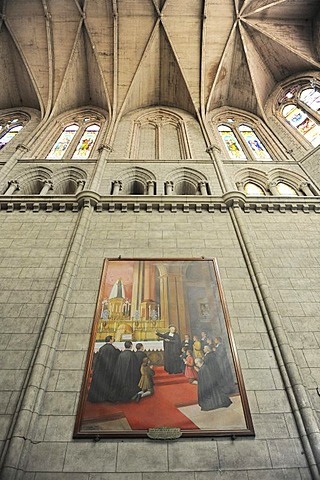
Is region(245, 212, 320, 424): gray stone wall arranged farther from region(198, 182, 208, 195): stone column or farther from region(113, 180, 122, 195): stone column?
region(113, 180, 122, 195): stone column

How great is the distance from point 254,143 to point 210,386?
1127 centimetres

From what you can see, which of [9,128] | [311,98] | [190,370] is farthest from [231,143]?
[190,370]

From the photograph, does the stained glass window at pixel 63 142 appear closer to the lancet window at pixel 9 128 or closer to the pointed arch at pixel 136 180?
the lancet window at pixel 9 128

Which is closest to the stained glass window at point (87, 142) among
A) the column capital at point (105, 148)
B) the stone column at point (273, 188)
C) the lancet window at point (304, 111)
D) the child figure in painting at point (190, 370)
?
the column capital at point (105, 148)

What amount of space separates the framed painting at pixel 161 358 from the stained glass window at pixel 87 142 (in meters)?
7.06

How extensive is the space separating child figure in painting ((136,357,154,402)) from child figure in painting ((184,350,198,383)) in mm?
550

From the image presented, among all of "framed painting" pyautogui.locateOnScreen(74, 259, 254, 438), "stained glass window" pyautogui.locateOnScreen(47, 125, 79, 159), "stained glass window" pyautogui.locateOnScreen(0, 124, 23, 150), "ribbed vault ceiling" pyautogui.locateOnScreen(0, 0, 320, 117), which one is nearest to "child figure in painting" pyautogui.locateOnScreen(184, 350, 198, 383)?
"framed painting" pyautogui.locateOnScreen(74, 259, 254, 438)

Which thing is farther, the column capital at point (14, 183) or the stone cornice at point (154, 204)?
the column capital at point (14, 183)

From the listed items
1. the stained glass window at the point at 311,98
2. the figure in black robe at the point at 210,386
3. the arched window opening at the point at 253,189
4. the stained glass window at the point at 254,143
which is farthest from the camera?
the stained glass window at the point at 311,98

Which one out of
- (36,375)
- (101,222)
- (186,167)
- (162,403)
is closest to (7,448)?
(36,375)

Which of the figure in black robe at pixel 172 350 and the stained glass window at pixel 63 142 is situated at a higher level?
the stained glass window at pixel 63 142

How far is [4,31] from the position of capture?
1556cm

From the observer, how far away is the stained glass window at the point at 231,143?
12.4m

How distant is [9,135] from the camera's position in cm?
1399
